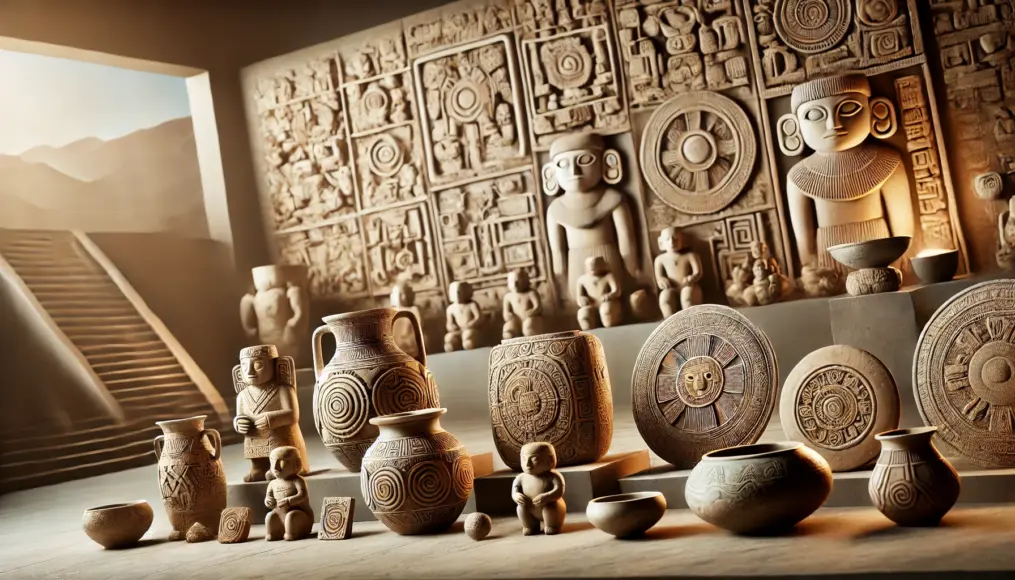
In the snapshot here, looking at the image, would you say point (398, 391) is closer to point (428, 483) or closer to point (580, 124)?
point (428, 483)

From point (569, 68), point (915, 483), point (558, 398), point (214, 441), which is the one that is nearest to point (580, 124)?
point (569, 68)

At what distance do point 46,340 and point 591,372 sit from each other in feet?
24.0

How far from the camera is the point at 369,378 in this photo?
532 centimetres

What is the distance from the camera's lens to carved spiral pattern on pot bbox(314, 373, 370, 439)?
5324 millimetres

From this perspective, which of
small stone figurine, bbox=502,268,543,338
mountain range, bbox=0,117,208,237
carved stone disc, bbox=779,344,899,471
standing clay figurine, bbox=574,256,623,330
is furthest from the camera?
mountain range, bbox=0,117,208,237

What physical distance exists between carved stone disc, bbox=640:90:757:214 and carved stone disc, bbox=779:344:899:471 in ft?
15.0

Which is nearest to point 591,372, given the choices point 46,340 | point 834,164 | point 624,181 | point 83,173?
point 834,164

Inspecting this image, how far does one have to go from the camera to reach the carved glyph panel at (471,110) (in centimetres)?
1018

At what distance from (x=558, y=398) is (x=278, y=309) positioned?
6.41 m

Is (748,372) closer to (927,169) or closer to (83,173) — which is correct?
(927,169)

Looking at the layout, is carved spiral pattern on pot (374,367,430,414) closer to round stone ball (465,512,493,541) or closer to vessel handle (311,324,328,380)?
vessel handle (311,324,328,380)

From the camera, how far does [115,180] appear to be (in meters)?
15.1

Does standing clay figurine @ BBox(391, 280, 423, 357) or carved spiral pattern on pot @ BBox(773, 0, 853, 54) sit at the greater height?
carved spiral pattern on pot @ BBox(773, 0, 853, 54)

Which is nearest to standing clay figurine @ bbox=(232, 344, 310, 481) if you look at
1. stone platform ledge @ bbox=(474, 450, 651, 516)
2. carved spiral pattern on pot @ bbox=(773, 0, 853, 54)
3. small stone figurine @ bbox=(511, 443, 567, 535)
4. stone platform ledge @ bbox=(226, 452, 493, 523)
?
stone platform ledge @ bbox=(226, 452, 493, 523)
